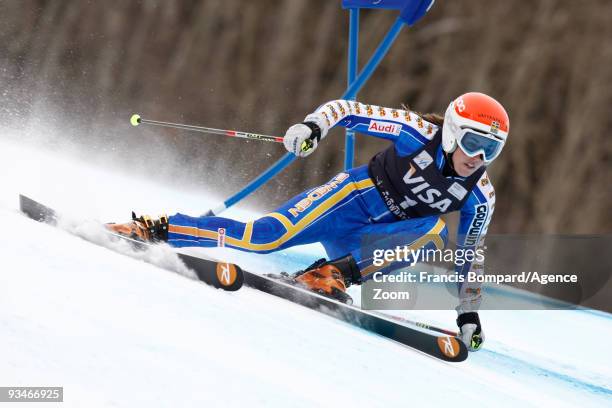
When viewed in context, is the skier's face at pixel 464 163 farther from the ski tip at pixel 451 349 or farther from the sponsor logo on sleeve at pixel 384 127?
the ski tip at pixel 451 349

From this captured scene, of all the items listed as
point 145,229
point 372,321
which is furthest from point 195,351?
point 145,229

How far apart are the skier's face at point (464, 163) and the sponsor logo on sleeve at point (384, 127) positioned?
28cm

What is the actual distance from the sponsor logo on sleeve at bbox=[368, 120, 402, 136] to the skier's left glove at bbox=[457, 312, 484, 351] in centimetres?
88

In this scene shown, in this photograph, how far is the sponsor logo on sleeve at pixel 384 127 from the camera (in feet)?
11.0

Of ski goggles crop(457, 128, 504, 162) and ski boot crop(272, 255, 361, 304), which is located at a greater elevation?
ski goggles crop(457, 128, 504, 162)

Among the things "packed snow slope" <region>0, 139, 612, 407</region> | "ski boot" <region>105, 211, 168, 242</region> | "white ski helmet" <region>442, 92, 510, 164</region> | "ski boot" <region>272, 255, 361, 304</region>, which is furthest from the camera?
"ski boot" <region>105, 211, 168, 242</region>

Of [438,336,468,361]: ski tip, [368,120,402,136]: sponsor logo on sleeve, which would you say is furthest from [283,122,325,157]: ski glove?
[438,336,468,361]: ski tip

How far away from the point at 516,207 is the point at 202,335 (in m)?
4.84

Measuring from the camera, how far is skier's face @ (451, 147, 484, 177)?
3229mm

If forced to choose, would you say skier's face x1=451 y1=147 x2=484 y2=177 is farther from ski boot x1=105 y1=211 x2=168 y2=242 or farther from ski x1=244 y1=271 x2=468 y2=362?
ski boot x1=105 y1=211 x2=168 y2=242

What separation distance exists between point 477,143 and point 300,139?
2.44 ft

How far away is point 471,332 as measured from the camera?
336 centimetres

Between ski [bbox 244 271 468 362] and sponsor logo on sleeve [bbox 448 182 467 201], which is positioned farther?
sponsor logo on sleeve [bbox 448 182 467 201]

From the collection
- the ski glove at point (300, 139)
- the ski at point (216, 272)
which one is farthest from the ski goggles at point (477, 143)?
the ski at point (216, 272)
